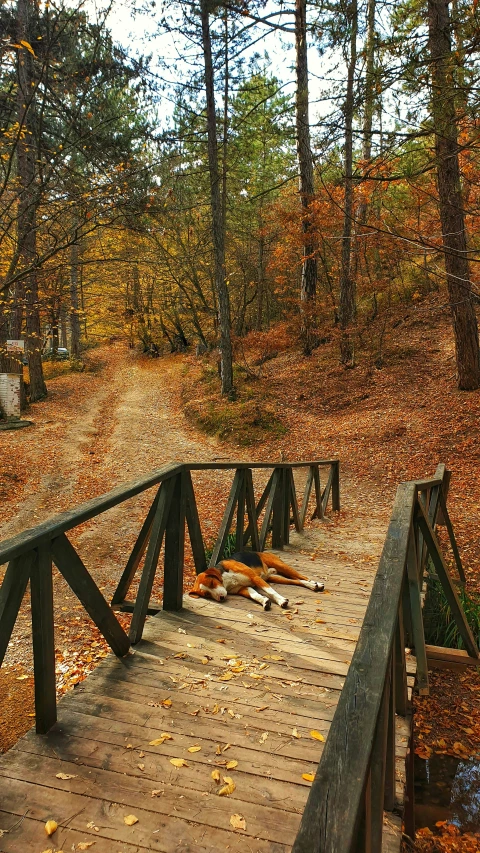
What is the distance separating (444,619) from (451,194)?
5788 mm

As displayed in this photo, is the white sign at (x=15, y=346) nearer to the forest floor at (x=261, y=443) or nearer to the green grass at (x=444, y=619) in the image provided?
the forest floor at (x=261, y=443)

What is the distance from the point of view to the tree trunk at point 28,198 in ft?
20.2

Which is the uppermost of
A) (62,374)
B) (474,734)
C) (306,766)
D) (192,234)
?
(192,234)

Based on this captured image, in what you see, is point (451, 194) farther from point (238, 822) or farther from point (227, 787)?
point (238, 822)

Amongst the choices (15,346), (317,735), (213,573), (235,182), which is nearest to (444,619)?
(213,573)

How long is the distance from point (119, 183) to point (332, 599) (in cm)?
→ 618

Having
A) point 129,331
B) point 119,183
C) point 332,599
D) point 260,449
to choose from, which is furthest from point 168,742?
point 129,331

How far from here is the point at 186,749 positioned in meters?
2.23

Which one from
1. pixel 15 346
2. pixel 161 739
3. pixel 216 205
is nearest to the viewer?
pixel 161 739

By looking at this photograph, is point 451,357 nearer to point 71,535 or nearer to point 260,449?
point 260,449

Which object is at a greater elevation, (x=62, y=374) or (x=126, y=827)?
(x=62, y=374)

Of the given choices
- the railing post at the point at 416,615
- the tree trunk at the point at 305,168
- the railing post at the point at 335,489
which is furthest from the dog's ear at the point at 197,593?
the tree trunk at the point at 305,168

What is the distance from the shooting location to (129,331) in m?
30.8

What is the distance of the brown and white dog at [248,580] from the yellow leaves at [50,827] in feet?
7.86
